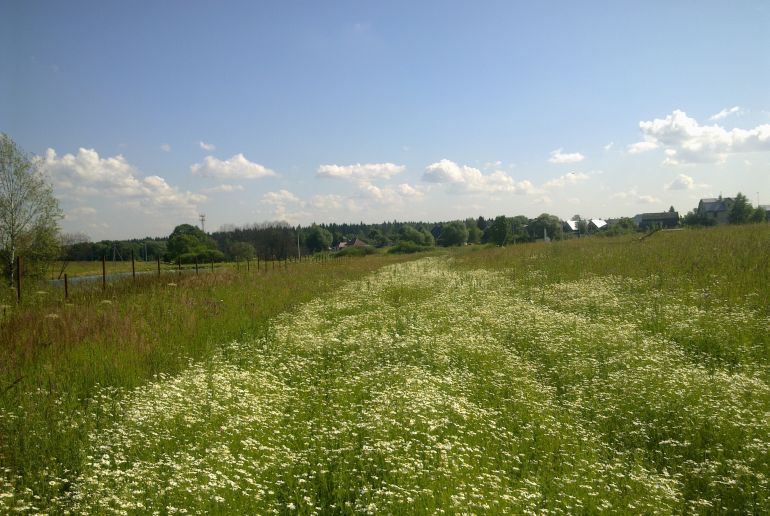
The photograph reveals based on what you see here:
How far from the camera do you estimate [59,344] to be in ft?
27.9

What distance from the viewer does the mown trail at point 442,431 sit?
14.6 feet

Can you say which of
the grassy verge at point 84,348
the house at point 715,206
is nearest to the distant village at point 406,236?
the house at point 715,206

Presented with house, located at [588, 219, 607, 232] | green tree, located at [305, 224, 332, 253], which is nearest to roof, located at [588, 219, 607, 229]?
house, located at [588, 219, 607, 232]

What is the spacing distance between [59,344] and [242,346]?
3370mm

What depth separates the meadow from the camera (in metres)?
4.50

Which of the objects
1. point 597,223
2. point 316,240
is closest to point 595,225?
point 597,223

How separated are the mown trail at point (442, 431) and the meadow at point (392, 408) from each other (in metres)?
0.03

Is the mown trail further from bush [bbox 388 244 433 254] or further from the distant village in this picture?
bush [bbox 388 244 433 254]

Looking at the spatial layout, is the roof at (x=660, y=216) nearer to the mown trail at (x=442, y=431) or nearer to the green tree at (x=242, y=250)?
the green tree at (x=242, y=250)

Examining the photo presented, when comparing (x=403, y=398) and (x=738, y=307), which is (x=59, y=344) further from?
(x=738, y=307)

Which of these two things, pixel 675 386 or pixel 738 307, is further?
pixel 738 307

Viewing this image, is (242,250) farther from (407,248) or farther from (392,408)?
(392,408)

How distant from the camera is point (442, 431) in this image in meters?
5.82

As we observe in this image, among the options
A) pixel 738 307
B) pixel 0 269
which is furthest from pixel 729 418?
pixel 0 269
